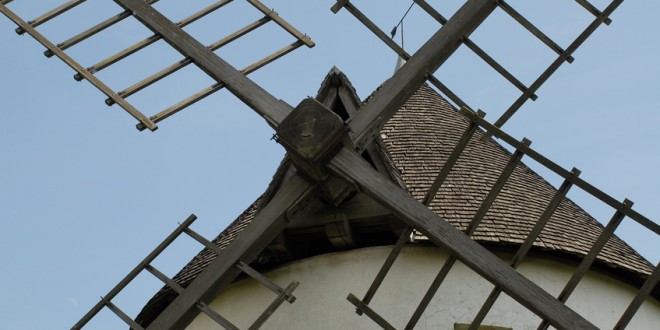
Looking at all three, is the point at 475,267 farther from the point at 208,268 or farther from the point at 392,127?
the point at 392,127

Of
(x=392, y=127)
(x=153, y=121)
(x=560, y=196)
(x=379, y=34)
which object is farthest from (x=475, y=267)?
(x=392, y=127)

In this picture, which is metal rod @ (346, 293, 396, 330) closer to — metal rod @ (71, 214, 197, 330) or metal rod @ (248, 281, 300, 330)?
metal rod @ (248, 281, 300, 330)

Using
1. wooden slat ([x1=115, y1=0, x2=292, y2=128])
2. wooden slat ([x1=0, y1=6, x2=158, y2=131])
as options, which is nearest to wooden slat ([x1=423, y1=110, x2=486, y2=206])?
wooden slat ([x1=115, y1=0, x2=292, y2=128])

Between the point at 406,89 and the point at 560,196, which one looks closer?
the point at 560,196

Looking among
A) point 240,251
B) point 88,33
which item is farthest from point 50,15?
point 240,251

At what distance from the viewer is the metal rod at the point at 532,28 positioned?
859 centimetres

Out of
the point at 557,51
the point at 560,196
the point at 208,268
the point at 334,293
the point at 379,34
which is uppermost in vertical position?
the point at 557,51

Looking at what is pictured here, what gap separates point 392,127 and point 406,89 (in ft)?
7.61

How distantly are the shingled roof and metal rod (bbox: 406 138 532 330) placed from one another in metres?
0.78

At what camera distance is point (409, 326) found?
7930 mm

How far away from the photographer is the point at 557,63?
8578mm

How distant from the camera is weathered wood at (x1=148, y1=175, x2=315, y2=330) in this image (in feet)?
26.5

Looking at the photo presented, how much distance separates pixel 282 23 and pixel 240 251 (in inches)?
73.7

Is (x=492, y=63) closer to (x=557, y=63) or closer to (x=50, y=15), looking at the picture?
(x=557, y=63)
